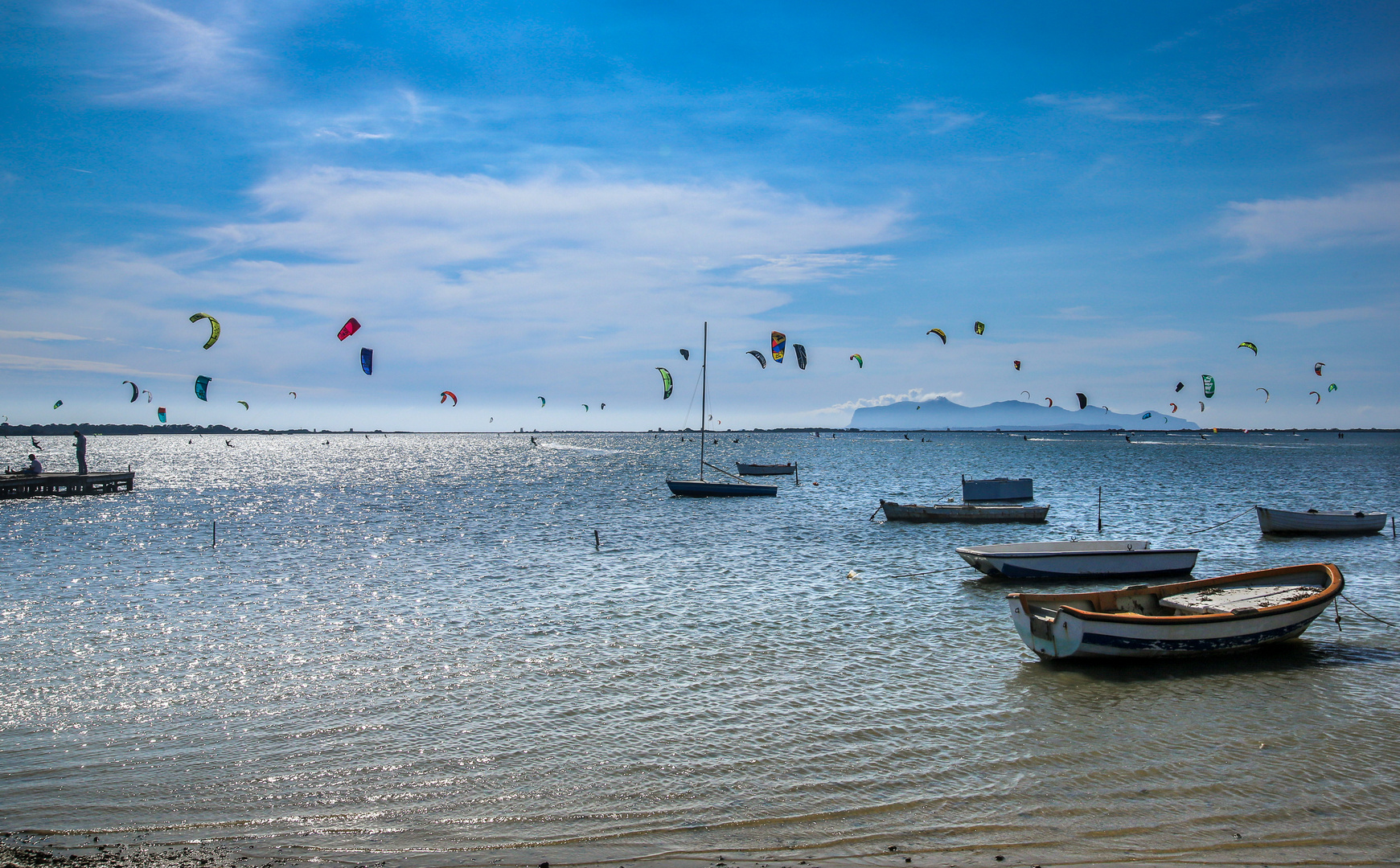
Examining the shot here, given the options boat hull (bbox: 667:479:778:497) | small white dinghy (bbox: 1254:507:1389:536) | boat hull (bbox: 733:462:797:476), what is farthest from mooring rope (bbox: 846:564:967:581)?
boat hull (bbox: 733:462:797:476)

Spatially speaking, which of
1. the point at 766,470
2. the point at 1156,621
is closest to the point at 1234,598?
the point at 1156,621

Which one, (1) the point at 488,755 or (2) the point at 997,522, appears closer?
(1) the point at 488,755

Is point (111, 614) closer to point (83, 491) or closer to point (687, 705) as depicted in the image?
point (687, 705)

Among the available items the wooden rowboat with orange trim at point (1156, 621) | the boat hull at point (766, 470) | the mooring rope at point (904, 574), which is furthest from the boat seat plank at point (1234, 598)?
the boat hull at point (766, 470)

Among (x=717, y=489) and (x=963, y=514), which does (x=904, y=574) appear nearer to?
(x=963, y=514)

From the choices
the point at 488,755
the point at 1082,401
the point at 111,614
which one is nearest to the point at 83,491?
the point at 111,614

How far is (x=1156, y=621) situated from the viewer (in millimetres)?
12828

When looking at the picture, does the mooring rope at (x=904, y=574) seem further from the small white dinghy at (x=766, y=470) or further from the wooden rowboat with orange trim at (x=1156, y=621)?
the small white dinghy at (x=766, y=470)

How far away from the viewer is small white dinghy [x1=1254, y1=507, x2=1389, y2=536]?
29609 millimetres

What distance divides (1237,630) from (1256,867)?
728 cm

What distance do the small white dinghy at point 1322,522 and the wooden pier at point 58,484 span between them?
6444 cm

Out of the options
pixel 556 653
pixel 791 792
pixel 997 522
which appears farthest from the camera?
Answer: pixel 997 522

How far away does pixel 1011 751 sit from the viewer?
963cm

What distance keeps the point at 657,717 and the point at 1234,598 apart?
11.0 m
